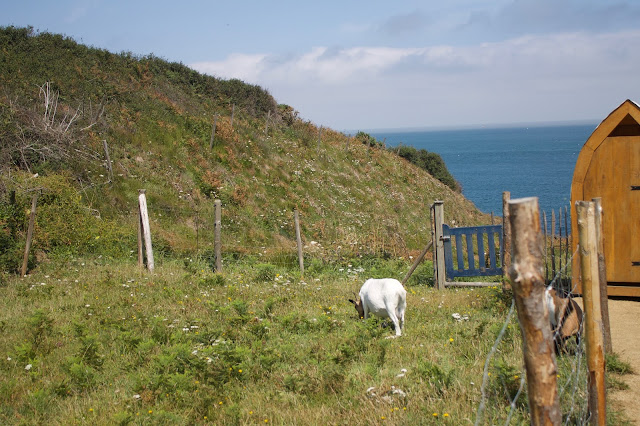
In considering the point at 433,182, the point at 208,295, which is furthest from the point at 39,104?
the point at 433,182

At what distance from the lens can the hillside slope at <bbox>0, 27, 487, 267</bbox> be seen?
17.2 m

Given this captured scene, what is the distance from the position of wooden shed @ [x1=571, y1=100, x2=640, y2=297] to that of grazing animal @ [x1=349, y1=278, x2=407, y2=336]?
4.12m

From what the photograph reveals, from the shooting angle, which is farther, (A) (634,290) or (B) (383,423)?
(A) (634,290)

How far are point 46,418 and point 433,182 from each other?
35658 mm

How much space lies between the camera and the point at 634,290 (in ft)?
35.9

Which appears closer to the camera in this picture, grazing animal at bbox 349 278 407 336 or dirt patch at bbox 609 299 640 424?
dirt patch at bbox 609 299 640 424

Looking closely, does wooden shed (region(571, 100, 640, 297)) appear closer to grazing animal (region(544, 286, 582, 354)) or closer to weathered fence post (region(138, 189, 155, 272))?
grazing animal (region(544, 286, 582, 354))

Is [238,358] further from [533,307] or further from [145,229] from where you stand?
[145,229]

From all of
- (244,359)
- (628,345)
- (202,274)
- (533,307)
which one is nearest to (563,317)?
(628,345)

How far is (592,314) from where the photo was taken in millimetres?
4730

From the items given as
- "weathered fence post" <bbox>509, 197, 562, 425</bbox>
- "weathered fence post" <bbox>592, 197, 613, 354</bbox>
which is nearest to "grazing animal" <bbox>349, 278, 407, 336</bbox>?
"weathered fence post" <bbox>592, 197, 613, 354</bbox>

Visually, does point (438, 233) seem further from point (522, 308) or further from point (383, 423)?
point (522, 308)

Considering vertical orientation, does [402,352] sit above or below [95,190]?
below

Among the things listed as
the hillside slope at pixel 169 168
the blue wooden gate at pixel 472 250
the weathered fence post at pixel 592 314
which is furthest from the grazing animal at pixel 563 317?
the hillside slope at pixel 169 168
